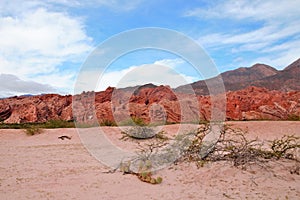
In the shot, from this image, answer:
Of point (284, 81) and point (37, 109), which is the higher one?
point (284, 81)

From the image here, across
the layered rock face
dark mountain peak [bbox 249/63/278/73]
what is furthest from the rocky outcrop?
dark mountain peak [bbox 249/63/278/73]

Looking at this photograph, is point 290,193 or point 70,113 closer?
point 290,193

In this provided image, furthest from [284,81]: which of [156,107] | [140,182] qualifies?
[140,182]

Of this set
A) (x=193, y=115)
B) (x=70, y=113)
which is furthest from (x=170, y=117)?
(x=70, y=113)

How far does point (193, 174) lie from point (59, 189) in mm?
2655

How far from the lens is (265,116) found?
2247 cm

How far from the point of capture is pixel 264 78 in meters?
47.0

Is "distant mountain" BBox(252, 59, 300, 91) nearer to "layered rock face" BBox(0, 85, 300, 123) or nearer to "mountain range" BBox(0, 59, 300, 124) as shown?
"mountain range" BBox(0, 59, 300, 124)

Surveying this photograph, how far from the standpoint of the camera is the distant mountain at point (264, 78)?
41.2 meters

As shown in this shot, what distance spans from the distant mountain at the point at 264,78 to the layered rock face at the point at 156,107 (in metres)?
14.2

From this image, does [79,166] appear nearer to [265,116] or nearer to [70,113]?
[265,116]

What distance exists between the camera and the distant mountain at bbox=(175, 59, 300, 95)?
41250mm

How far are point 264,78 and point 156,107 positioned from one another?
28487 millimetres

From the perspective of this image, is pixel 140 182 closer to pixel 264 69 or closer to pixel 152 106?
pixel 152 106
